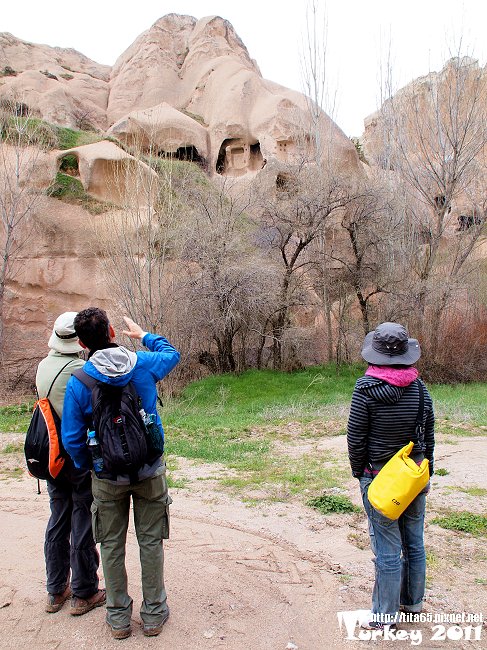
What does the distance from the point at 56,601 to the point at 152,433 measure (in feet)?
4.76

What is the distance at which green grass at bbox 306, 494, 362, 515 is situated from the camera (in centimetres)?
549

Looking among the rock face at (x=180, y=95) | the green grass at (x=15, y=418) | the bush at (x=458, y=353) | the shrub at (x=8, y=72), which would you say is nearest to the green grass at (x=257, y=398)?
the bush at (x=458, y=353)

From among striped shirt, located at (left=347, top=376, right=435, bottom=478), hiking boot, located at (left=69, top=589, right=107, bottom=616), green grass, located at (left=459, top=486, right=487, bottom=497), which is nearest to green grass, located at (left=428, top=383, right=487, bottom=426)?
green grass, located at (left=459, top=486, right=487, bottom=497)

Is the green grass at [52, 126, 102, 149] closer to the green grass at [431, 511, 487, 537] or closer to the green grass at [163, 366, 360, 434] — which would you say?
the green grass at [163, 366, 360, 434]

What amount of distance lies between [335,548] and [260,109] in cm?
2628

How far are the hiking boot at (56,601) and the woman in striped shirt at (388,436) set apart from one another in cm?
196

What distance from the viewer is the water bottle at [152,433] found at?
2943mm

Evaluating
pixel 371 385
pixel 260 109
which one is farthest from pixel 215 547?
pixel 260 109

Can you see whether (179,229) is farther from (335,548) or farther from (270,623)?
(270,623)

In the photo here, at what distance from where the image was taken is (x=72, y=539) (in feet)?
11.0

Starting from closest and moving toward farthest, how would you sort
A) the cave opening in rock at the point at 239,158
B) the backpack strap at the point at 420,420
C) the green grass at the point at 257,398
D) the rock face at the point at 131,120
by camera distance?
the backpack strap at the point at 420,420, the green grass at the point at 257,398, the rock face at the point at 131,120, the cave opening in rock at the point at 239,158

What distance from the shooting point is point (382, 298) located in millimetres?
A: 18750

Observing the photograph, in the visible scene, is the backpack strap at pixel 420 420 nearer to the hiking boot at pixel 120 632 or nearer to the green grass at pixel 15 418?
the hiking boot at pixel 120 632

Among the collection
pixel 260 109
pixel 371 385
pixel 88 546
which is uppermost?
pixel 260 109
